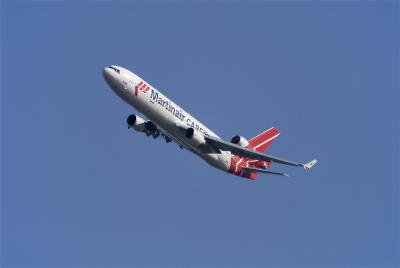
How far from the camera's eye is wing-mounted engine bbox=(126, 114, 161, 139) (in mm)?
61331

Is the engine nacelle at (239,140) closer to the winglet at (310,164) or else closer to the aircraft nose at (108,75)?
the winglet at (310,164)

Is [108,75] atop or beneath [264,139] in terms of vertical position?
beneath

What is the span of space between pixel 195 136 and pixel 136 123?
214 inches

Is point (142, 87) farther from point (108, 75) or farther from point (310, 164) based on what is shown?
point (310, 164)

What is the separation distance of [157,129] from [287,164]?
11100mm

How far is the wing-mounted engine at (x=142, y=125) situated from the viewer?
61.3 meters

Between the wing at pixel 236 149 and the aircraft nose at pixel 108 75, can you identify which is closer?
the aircraft nose at pixel 108 75

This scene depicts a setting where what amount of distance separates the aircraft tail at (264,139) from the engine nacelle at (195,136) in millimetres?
8419

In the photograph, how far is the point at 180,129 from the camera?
58188 millimetres

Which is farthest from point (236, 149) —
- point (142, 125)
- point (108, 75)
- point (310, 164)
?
point (108, 75)

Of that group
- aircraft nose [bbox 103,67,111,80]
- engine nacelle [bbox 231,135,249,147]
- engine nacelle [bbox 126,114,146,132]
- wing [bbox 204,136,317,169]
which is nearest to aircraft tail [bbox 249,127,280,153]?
engine nacelle [bbox 231,135,249,147]

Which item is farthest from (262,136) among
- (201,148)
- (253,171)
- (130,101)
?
(130,101)

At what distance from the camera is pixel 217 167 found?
6288 cm

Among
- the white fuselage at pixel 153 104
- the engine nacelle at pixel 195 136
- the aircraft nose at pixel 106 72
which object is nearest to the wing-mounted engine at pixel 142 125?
the white fuselage at pixel 153 104
